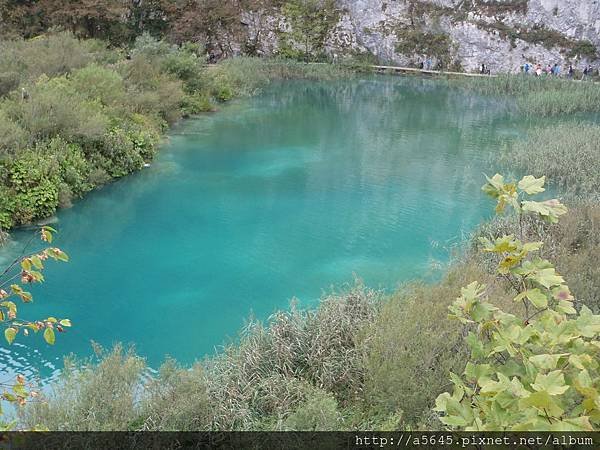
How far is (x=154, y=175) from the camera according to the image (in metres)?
17.9

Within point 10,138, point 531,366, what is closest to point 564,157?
point 10,138

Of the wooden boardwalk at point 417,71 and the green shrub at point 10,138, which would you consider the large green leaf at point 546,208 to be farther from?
the wooden boardwalk at point 417,71

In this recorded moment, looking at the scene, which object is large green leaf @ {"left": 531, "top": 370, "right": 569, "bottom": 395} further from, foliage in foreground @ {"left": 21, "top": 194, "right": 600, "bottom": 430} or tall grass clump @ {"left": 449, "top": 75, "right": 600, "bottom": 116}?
tall grass clump @ {"left": 449, "top": 75, "right": 600, "bottom": 116}

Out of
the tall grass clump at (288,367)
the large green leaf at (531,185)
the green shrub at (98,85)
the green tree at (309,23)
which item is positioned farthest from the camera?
the green tree at (309,23)

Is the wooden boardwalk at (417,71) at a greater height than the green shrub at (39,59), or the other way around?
the green shrub at (39,59)

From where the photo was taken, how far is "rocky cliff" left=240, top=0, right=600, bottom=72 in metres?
39.5

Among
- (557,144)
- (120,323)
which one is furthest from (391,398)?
(557,144)

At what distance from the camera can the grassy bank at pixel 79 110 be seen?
1432 cm

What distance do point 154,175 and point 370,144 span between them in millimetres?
8122

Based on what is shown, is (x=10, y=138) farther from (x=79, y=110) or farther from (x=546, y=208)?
(x=546, y=208)

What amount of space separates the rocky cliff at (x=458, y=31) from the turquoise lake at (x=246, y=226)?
17.0 m

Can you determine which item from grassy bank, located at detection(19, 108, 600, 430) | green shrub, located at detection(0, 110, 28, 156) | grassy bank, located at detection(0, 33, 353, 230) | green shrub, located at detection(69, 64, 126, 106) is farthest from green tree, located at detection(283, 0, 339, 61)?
grassy bank, located at detection(19, 108, 600, 430)

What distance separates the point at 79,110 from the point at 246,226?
626 cm

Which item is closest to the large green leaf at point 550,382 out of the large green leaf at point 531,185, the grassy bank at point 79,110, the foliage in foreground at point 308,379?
the large green leaf at point 531,185
